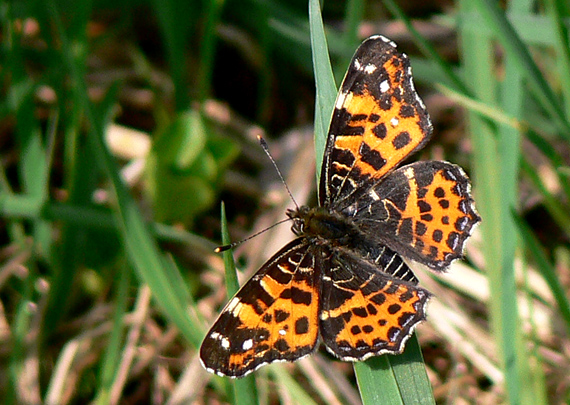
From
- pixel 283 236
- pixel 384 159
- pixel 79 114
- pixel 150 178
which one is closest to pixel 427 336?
pixel 283 236

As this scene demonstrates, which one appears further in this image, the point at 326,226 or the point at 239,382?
the point at 326,226

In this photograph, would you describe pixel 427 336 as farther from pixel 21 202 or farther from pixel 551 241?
pixel 21 202

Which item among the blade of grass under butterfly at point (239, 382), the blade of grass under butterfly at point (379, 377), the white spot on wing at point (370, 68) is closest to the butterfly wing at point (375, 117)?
the white spot on wing at point (370, 68)

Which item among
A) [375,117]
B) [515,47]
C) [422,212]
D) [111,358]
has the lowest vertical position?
[111,358]

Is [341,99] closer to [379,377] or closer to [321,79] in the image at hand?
[321,79]

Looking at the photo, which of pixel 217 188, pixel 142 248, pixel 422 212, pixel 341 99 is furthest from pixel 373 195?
pixel 217 188

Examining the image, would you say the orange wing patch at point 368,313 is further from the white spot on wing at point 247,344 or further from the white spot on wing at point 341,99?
the white spot on wing at point 341,99

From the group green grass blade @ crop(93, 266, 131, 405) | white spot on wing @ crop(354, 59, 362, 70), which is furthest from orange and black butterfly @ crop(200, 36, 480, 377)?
green grass blade @ crop(93, 266, 131, 405)
